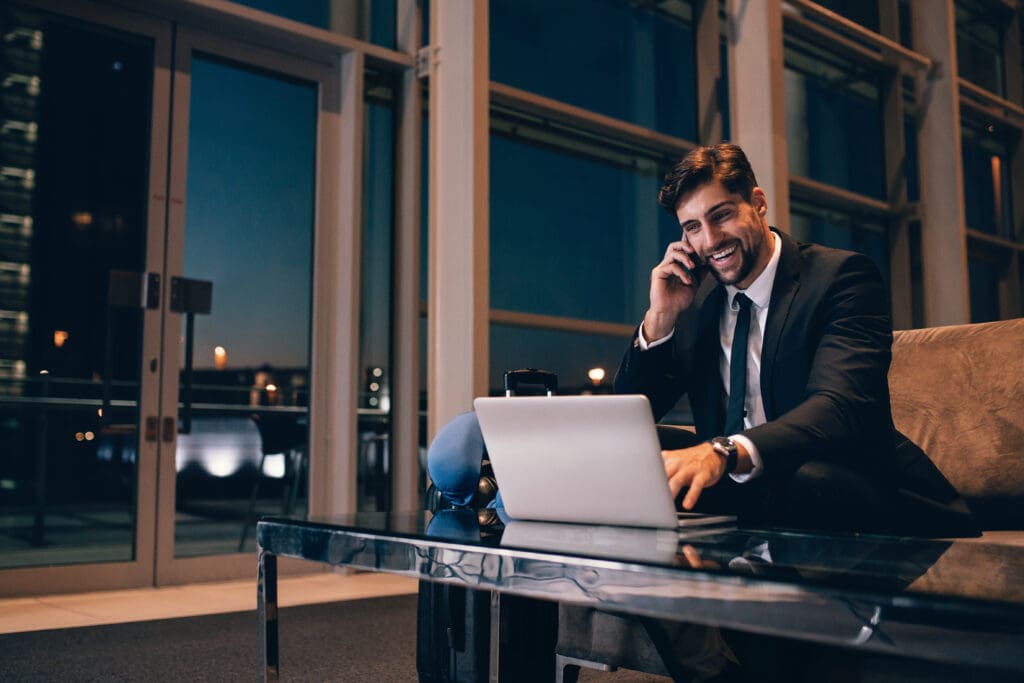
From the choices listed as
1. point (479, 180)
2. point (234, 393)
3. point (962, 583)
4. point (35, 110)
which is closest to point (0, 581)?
point (234, 393)

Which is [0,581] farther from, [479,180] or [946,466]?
[946,466]

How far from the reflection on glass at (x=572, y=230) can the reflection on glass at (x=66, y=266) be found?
1584 mm

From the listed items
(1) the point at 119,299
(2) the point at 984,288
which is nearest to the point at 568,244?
(1) the point at 119,299

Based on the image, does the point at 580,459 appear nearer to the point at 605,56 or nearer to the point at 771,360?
the point at 771,360

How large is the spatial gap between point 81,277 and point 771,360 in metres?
2.87

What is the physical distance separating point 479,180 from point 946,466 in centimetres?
243

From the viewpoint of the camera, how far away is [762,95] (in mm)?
4883

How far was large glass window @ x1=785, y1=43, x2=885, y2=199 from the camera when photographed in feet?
18.2

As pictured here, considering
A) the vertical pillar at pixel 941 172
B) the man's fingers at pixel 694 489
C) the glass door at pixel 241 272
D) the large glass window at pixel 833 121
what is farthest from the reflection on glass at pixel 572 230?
the man's fingers at pixel 694 489

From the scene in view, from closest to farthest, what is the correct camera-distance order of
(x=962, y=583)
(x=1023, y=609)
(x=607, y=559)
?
1. (x=1023, y=609)
2. (x=962, y=583)
3. (x=607, y=559)

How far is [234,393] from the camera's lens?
13.1ft

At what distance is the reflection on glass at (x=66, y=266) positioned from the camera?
3.36m

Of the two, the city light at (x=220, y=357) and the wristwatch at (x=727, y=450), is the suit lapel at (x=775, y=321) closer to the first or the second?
the wristwatch at (x=727, y=450)

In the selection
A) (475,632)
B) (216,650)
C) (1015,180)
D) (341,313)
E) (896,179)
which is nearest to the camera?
(475,632)
